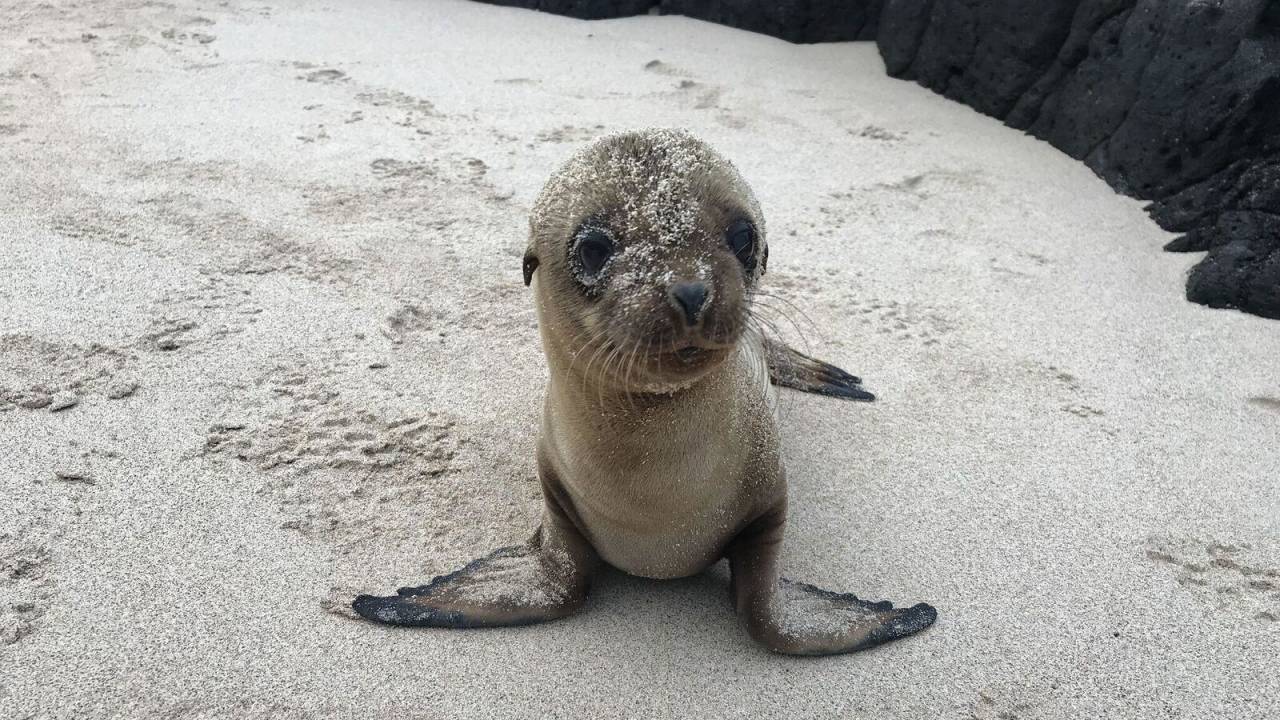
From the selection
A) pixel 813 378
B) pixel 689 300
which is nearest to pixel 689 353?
pixel 689 300

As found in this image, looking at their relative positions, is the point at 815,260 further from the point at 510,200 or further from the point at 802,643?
the point at 802,643

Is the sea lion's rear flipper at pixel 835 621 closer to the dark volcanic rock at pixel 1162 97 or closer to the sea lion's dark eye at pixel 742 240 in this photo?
the sea lion's dark eye at pixel 742 240

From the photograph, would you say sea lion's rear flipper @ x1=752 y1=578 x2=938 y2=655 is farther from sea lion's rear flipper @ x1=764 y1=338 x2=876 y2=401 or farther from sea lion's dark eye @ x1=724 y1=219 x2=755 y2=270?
sea lion's rear flipper @ x1=764 y1=338 x2=876 y2=401

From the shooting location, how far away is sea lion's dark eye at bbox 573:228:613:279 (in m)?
2.06

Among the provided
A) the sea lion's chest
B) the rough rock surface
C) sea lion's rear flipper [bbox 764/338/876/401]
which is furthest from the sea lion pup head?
the rough rock surface

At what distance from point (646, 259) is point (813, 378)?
158cm

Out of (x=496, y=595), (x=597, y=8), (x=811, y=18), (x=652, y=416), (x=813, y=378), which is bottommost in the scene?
(x=496, y=595)

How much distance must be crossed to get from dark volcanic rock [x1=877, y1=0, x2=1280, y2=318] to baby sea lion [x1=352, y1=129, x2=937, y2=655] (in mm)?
2603

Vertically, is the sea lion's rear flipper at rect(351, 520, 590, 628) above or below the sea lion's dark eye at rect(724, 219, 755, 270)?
below

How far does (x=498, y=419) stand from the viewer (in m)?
3.14

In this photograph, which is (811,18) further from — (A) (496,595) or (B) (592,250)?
(A) (496,595)

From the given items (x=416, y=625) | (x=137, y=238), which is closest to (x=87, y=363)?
(x=137, y=238)

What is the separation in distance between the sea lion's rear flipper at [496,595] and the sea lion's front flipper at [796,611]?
15.8 inches

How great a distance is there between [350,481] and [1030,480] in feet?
6.51
